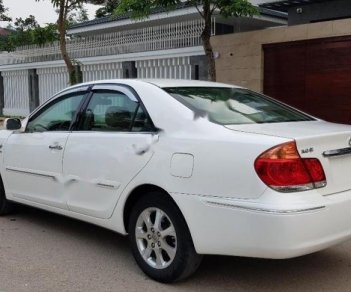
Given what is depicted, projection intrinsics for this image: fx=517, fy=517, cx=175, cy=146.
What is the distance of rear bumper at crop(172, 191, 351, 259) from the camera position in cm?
325

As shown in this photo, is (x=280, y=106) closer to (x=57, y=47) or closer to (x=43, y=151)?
(x=43, y=151)

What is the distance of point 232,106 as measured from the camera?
13.9ft

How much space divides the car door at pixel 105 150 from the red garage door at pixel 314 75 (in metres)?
6.24

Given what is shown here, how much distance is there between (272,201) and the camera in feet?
10.7

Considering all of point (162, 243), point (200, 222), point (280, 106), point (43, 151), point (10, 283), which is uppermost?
point (280, 106)

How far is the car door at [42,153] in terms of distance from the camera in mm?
4867

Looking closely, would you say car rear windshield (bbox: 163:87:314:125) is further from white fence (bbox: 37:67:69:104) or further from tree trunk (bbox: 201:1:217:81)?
white fence (bbox: 37:67:69:104)

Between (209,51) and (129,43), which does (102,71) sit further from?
(209,51)

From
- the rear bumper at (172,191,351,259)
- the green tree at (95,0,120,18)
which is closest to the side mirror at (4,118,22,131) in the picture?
the rear bumper at (172,191,351,259)

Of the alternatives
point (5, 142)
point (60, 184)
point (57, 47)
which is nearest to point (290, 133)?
point (60, 184)

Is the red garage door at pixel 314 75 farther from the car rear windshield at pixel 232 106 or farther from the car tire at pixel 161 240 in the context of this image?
the car tire at pixel 161 240

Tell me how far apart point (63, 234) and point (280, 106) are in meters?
2.51

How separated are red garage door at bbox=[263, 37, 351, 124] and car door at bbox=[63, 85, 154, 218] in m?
6.24

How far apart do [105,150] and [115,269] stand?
3.24ft
